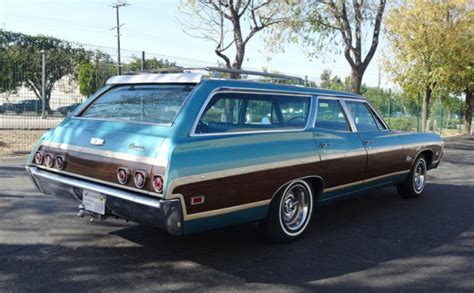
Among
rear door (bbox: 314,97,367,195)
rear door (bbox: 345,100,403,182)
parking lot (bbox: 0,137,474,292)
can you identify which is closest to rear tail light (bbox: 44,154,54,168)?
parking lot (bbox: 0,137,474,292)

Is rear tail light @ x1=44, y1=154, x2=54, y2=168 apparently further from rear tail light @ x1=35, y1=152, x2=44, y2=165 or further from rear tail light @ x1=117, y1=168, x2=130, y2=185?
rear tail light @ x1=117, y1=168, x2=130, y2=185

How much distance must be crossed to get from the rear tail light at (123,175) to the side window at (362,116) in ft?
10.2

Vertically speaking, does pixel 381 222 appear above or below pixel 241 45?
below

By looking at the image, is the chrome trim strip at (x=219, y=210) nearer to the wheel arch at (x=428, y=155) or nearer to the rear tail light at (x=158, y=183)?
the rear tail light at (x=158, y=183)

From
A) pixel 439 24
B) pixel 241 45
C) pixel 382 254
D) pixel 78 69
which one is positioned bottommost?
pixel 382 254

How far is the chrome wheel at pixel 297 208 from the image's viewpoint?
4.52 m

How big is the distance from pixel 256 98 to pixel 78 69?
7.92 meters

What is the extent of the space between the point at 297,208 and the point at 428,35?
1446 cm

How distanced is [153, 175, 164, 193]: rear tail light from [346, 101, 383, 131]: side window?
3066 millimetres

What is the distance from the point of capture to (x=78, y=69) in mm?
11078

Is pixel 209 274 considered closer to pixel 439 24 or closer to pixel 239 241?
pixel 239 241

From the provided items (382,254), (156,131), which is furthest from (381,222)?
(156,131)

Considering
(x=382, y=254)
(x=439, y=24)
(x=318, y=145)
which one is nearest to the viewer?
(x=382, y=254)

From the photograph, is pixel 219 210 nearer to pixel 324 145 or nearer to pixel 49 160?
pixel 324 145
